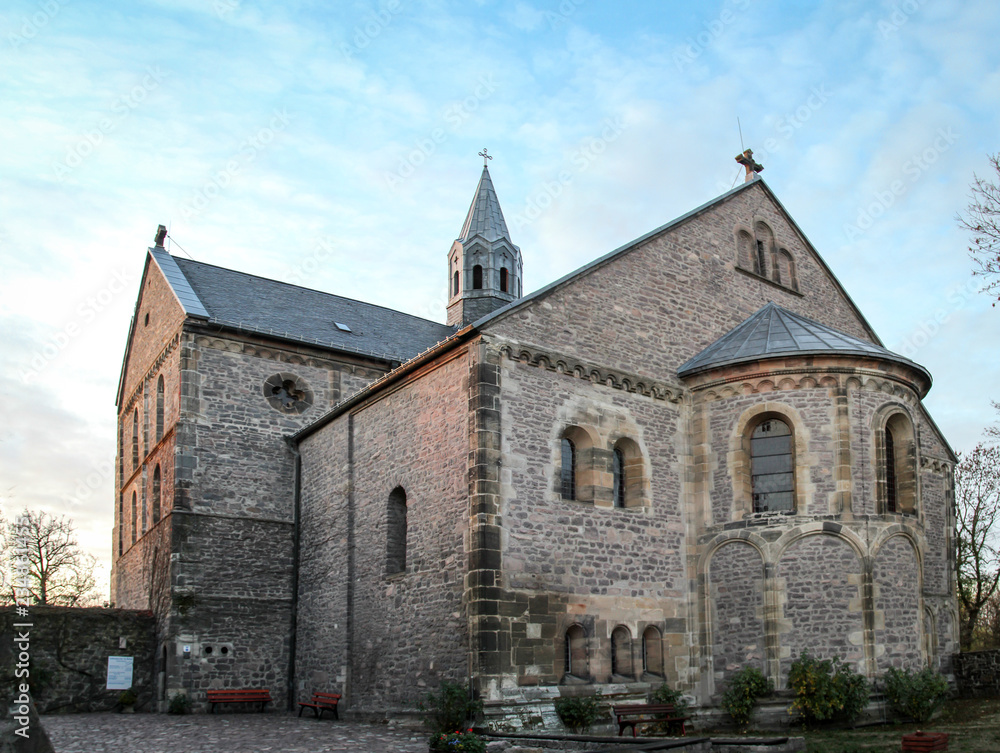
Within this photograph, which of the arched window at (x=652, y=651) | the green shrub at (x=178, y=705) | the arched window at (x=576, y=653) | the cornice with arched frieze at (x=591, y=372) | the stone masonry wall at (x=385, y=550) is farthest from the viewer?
the green shrub at (x=178, y=705)

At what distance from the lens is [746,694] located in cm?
1658

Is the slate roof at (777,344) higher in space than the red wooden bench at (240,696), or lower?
higher

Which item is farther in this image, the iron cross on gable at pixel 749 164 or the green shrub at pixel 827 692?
the iron cross on gable at pixel 749 164

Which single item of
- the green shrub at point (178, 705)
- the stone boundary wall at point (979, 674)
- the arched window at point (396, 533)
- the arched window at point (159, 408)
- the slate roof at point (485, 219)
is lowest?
the green shrub at point (178, 705)

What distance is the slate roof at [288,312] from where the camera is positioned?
984 inches

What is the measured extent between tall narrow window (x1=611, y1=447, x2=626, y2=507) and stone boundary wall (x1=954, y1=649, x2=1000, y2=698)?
10.4 metres

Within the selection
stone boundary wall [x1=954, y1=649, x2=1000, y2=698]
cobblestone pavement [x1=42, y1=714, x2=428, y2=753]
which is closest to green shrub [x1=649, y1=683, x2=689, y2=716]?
cobblestone pavement [x1=42, y1=714, x2=428, y2=753]

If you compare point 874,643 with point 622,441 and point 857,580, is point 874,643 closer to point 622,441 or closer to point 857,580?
point 857,580

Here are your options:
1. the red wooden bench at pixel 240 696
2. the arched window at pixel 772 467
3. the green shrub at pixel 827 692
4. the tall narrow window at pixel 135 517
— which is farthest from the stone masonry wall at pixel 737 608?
the tall narrow window at pixel 135 517

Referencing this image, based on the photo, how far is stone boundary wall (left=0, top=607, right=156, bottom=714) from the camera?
20.4 m

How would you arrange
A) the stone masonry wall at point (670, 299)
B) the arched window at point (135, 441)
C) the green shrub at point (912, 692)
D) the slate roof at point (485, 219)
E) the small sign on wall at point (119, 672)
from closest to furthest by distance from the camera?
the green shrub at point (912, 692) → the stone masonry wall at point (670, 299) → the small sign on wall at point (119, 672) → the arched window at point (135, 441) → the slate roof at point (485, 219)

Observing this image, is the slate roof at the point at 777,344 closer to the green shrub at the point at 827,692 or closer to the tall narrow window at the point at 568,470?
the tall narrow window at the point at 568,470

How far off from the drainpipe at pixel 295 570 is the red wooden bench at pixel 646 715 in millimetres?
9962

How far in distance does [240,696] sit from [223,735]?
222 inches
